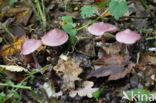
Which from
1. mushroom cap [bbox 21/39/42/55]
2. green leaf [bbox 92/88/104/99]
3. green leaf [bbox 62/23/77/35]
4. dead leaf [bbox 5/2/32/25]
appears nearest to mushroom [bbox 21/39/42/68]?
mushroom cap [bbox 21/39/42/55]

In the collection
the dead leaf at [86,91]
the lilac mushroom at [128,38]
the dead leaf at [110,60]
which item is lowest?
the dead leaf at [86,91]

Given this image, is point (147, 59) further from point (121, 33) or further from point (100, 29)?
point (100, 29)

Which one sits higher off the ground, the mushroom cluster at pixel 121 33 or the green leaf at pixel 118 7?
the green leaf at pixel 118 7

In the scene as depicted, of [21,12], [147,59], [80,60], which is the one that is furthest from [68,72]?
[21,12]

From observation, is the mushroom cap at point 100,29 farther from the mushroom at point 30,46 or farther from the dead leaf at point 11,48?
the dead leaf at point 11,48

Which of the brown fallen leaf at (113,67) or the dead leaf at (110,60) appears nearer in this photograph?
the brown fallen leaf at (113,67)

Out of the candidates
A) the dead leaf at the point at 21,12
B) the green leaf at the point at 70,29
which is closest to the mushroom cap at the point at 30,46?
the green leaf at the point at 70,29
